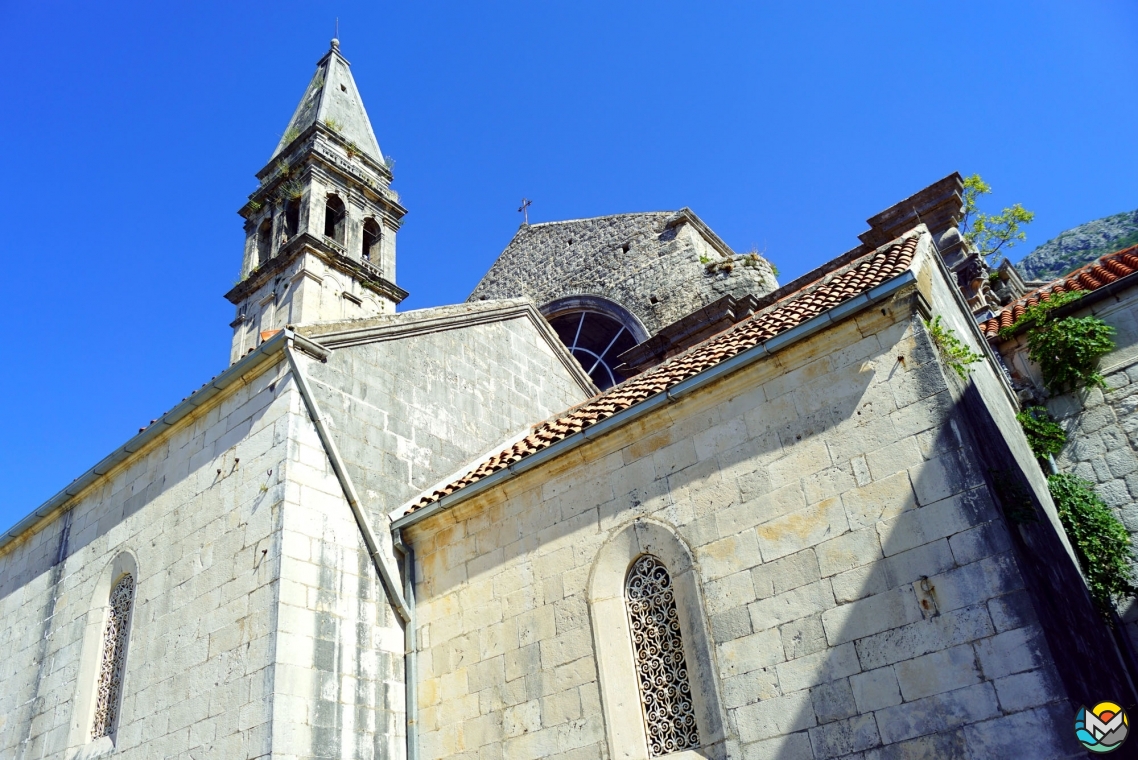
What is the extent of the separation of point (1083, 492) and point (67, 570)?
461 inches

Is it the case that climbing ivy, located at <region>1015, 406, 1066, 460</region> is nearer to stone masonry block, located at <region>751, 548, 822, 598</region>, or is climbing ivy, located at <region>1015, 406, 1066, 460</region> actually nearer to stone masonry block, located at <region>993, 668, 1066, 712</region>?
stone masonry block, located at <region>751, 548, 822, 598</region>

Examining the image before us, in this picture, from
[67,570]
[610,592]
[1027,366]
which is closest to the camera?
[610,592]

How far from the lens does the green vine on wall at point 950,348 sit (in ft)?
22.9

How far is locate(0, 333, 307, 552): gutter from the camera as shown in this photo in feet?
31.1

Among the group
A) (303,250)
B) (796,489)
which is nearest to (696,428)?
(796,489)

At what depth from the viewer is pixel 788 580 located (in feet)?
22.2

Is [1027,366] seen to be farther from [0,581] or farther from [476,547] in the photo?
[0,581]

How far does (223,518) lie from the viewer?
8945 millimetres

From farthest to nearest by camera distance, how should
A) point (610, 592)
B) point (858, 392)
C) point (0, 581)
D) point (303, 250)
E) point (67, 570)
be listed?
point (303, 250), point (0, 581), point (67, 570), point (610, 592), point (858, 392)

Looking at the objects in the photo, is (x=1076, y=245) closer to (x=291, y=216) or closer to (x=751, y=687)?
(x=291, y=216)

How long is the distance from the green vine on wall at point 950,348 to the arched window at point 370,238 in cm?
1648

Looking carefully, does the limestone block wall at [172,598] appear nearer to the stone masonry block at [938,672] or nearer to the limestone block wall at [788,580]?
the limestone block wall at [788,580]

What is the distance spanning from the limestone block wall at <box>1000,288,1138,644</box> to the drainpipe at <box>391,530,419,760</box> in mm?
7110

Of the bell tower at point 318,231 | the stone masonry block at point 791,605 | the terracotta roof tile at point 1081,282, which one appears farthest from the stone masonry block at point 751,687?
the bell tower at point 318,231
